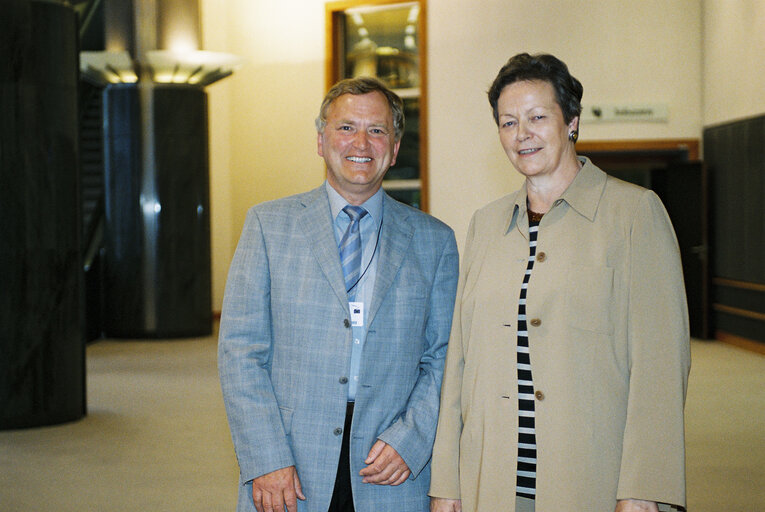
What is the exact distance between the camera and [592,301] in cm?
202

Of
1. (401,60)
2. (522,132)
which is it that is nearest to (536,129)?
(522,132)

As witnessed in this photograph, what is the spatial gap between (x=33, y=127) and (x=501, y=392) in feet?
19.0

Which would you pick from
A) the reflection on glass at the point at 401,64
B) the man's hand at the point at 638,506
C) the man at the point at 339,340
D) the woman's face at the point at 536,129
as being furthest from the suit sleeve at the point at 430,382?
the reflection on glass at the point at 401,64

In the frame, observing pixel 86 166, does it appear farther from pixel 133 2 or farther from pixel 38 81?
pixel 38 81

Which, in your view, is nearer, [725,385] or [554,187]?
[554,187]

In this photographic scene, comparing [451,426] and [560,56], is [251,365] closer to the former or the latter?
[451,426]

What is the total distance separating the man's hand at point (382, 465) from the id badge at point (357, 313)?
12.4 inches

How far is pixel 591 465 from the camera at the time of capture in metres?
2.00

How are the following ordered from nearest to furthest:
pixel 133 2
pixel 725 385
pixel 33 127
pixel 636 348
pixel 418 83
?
1. pixel 636 348
2. pixel 33 127
3. pixel 725 385
4. pixel 133 2
5. pixel 418 83

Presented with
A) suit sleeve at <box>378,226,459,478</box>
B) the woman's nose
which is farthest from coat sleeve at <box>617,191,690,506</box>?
suit sleeve at <box>378,226,459,478</box>

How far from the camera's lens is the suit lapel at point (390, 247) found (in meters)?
2.40

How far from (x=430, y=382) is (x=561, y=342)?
0.55 metres

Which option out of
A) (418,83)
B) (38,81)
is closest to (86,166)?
(418,83)

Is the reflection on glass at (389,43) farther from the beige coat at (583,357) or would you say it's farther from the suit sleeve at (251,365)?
the beige coat at (583,357)
